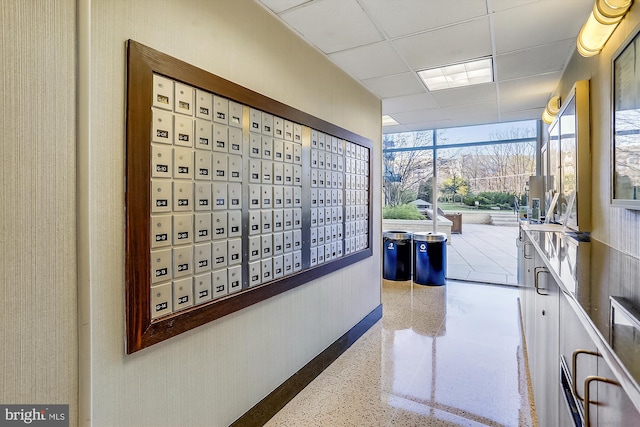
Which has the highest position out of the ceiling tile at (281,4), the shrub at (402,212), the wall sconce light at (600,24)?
the ceiling tile at (281,4)

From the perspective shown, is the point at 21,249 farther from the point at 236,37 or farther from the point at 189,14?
the point at 236,37

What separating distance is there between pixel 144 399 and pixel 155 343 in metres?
0.23

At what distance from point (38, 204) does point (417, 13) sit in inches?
88.3

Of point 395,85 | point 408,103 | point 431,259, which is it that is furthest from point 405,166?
point 395,85

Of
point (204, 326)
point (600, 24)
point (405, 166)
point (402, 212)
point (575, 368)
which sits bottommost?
point (204, 326)

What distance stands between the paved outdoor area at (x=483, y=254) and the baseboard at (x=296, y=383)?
307 centimetres

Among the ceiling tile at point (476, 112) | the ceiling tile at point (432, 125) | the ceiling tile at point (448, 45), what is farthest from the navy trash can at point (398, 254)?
the ceiling tile at point (448, 45)

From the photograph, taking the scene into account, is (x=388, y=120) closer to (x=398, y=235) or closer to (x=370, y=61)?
(x=398, y=235)

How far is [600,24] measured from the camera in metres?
1.72

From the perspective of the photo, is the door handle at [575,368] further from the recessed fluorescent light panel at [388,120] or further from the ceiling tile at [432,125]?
the ceiling tile at [432,125]

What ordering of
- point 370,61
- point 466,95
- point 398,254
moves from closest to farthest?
point 370,61 < point 466,95 < point 398,254

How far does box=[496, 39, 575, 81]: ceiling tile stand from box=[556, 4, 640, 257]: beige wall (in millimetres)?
248

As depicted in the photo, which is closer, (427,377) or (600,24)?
(600,24)

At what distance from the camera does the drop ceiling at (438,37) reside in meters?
1.97
